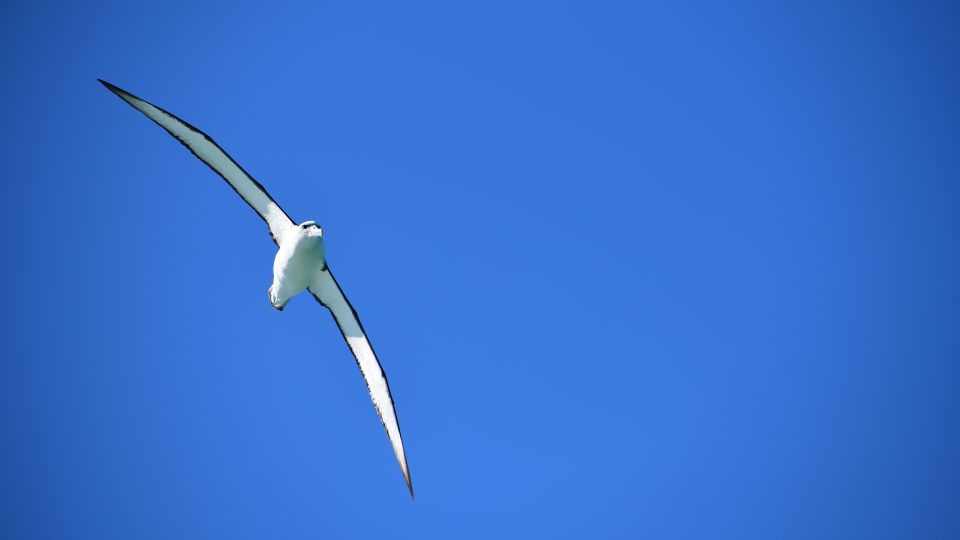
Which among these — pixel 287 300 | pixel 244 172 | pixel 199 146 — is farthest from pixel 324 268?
pixel 199 146

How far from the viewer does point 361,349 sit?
1516 cm

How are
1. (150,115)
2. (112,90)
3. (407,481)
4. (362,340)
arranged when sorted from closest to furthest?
(112,90), (150,115), (407,481), (362,340)

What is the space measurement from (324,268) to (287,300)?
1.11 meters

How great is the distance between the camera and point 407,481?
14.0m

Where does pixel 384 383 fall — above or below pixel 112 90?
below

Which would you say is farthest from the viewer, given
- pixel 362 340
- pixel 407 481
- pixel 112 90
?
pixel 362 340

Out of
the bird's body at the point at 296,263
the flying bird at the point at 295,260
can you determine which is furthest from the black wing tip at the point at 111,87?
the bird's body at the point at 296,263

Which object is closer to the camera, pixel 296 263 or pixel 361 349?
pixel 296 263

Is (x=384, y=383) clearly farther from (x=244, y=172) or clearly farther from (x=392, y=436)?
(x=244, y=172)

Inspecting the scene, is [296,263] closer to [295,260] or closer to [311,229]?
[295,260]

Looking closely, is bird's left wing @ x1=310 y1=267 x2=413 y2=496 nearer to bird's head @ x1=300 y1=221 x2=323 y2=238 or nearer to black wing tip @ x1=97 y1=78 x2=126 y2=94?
bird's head @ x1=300 y1=221 x2=323 y2=238

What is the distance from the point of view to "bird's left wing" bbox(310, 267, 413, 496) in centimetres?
1474

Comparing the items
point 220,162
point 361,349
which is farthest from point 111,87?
point 361,349

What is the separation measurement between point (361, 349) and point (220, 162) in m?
4.87
